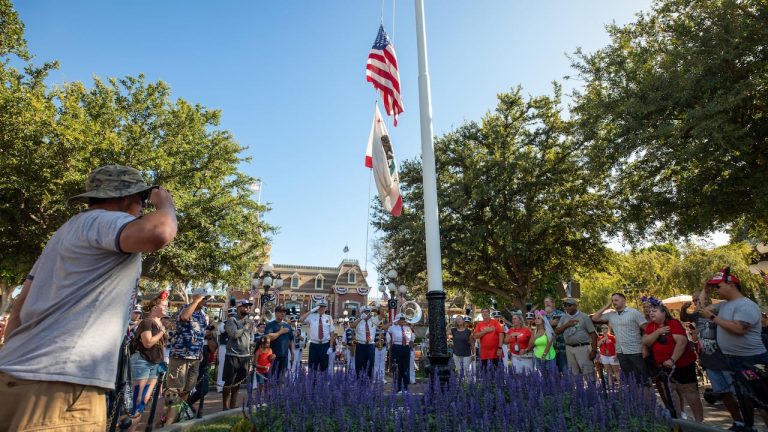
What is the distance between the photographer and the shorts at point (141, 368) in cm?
608

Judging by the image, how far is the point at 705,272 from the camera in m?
31.8

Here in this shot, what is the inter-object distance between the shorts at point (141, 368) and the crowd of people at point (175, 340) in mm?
15

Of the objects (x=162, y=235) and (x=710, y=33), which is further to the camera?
(x=710, y=33)

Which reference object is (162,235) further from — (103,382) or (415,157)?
(415,157)

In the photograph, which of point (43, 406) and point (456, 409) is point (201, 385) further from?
point (43, 406)

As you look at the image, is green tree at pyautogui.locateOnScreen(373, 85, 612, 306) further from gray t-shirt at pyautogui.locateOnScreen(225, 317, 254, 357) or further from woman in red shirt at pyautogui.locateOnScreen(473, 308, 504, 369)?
gray t-shirt at pyautogui.locateOnScreen(225, 317, 254, 357)

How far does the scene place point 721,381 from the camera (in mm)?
6352

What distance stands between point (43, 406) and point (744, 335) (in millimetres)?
7150

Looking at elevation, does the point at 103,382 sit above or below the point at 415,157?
below

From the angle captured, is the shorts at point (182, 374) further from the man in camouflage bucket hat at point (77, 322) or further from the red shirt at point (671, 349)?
the red shirt at point (671, 349)

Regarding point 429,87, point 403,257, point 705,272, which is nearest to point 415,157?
point 403,257

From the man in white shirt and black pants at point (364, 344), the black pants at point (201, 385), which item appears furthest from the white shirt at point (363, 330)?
the black pants at point (201, 385)

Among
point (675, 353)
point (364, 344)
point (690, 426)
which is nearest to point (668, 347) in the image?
point (675, 353)

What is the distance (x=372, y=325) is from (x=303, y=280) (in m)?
50.3
